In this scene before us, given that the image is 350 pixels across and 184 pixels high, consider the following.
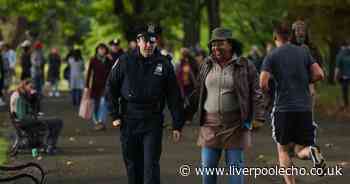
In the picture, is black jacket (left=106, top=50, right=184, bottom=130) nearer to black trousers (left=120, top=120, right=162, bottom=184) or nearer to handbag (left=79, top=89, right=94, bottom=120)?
black trousers (left=120, top=120, right=162, bottom=184)

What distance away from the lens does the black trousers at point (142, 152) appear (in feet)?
35.2

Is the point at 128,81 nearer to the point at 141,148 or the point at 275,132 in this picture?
the point at 141,148

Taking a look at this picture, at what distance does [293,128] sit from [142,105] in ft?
6.16

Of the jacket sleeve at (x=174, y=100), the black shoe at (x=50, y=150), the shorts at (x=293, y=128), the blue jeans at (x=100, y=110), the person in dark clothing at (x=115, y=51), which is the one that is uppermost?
the person in dark clothing at (x=115, y=51)

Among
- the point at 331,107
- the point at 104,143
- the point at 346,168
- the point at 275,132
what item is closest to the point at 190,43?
the point at 331,107

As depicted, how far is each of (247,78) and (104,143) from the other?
876 cm

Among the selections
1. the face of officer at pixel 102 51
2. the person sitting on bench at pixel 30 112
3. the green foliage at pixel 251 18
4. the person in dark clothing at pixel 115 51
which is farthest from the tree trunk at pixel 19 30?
the person sitting on bench at pixel 30 112

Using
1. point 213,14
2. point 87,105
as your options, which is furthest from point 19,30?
point 87,105

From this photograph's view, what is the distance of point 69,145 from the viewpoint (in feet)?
61.2

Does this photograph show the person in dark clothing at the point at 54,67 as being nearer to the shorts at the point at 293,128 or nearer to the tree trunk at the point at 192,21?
the tree trunk at the point at 192,21

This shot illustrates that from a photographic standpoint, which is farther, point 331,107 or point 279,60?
point 331,107

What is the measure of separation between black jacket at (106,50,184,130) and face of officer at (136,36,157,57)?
5cm

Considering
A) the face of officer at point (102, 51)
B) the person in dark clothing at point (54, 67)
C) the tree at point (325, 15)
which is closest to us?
the face of officer at point (102, 51)

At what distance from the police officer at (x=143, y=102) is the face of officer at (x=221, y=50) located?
0.61 meters
